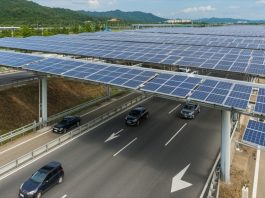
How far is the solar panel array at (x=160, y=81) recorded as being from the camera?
2142cm

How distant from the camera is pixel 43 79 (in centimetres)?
3297

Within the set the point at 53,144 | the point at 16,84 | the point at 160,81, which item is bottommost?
the point at 53,144

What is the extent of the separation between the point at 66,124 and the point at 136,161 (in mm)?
11107

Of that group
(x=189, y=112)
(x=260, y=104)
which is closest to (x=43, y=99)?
(x=189, y=112)

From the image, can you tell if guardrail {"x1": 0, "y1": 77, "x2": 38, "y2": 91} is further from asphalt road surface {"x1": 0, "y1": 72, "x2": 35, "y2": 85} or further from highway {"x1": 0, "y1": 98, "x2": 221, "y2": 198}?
highway {"x1": 0, "y1": 98, "x2": 221, "y2": 198}

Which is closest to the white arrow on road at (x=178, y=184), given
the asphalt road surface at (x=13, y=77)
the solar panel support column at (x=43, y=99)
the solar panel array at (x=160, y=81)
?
the solar panel array at (x=160, y=81)

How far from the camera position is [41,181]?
786 inches

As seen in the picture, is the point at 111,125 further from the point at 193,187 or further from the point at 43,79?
the point at 193,187

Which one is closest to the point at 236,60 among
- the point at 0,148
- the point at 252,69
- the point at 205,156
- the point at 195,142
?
the point at 252,69

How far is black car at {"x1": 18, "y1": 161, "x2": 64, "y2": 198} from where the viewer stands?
19.2 metres

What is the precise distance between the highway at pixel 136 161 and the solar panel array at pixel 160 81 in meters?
6.69

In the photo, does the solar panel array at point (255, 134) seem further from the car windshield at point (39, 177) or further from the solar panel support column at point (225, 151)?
the car windshield at point (39, 177)

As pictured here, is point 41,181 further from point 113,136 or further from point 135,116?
point 135,116

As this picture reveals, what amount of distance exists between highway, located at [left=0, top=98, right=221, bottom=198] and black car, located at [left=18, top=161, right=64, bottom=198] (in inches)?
25.3
